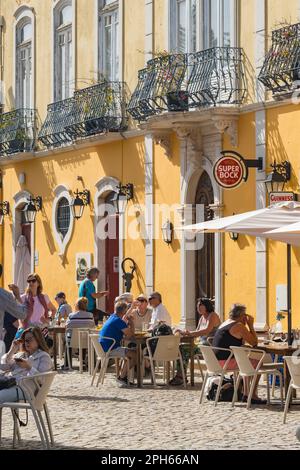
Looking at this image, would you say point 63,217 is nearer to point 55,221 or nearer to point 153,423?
point 55,221

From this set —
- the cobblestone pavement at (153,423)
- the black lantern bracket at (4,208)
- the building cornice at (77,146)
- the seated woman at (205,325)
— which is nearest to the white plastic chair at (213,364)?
the cobblestone pavement at (153,423)

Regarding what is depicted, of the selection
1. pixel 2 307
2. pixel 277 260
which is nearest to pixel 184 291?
pixel 277 260

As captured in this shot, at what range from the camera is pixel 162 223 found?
23953mm

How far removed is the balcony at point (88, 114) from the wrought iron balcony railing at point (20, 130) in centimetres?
142

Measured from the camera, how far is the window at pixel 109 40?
26.0 m

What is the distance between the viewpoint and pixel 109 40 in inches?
1039

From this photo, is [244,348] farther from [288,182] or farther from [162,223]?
[162,223]

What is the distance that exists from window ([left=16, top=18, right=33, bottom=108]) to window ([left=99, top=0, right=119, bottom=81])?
12.9 ft

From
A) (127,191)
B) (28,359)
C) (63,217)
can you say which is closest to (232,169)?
(127,191)

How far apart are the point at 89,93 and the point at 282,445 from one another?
14.7 metres

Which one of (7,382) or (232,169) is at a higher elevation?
(232,169)

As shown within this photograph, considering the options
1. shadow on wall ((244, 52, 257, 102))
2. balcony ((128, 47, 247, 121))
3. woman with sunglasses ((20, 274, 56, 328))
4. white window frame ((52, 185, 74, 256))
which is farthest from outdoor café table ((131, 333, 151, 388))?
white window frame ((52, 185, 74, 256))

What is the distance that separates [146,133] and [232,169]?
3936 mm

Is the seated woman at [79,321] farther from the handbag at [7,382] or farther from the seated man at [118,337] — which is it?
the handbag at [7,382]
